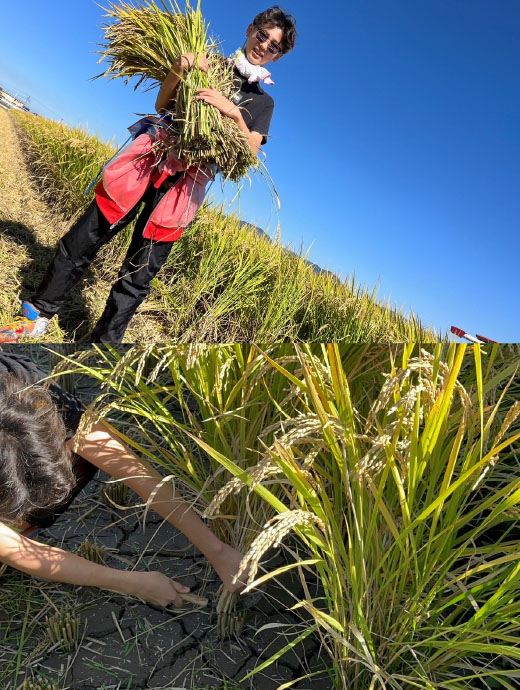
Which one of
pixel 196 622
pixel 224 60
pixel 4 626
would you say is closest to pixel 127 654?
pixel 196 622

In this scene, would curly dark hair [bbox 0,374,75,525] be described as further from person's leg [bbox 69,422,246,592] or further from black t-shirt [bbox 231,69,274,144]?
black t-shirt [bbox 231,69,274,144]

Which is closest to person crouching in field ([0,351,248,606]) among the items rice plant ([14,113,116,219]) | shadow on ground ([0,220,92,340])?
shadow on ground ([0,220,92,340])

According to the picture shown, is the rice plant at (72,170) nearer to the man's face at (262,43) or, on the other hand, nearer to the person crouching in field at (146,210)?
the person crouching in field at (146,210)

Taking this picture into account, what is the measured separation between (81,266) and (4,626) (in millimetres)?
892

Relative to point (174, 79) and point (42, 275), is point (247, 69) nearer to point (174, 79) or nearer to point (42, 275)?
point (174, 79)

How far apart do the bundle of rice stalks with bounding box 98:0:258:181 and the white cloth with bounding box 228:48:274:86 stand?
2cm

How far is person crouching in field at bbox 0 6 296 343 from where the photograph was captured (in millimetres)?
1172

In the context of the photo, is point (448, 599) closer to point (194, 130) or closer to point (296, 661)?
point (296, 661)

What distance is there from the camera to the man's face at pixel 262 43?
3.80 ft

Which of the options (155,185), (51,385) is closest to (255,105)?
(155,185)

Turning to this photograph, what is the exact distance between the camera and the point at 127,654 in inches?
30.7

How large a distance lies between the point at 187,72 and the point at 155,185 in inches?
12.0

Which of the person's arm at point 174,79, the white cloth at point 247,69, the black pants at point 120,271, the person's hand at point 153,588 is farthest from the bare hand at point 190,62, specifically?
the person's hand at point 153,588

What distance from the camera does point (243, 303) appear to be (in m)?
1.05
